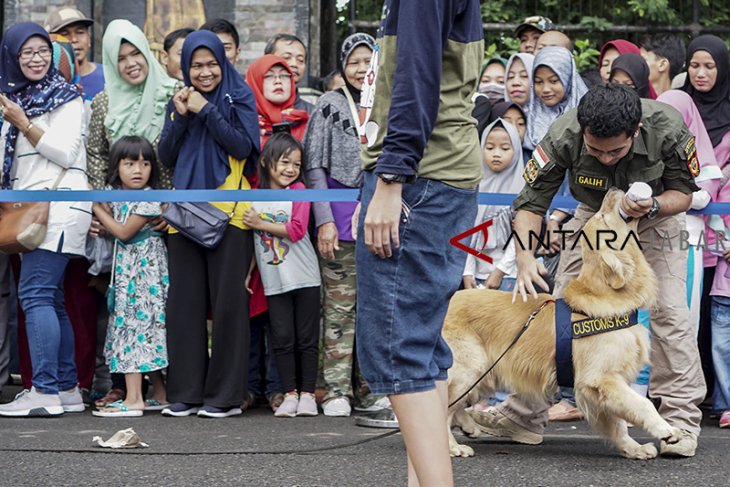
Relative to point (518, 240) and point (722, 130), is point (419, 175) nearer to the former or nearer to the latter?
point (518, 240)

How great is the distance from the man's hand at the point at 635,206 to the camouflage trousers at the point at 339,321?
2.33m

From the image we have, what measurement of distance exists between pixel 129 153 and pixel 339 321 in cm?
164

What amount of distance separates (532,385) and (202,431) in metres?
1.86

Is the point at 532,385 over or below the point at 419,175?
below

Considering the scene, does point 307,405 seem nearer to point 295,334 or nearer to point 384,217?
point 295,334

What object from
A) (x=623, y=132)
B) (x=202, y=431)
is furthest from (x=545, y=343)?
(x=202, y=431)

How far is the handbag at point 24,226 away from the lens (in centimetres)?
703

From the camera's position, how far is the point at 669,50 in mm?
8086

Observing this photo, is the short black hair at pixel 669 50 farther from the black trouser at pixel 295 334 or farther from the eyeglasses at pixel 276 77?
the black trouser at pixel 295 334

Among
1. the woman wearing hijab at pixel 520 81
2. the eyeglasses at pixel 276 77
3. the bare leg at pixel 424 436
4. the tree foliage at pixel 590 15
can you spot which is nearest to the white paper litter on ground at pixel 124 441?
the bare leg at pixel 424 436

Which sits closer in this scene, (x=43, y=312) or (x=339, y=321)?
(x=43, y=312)

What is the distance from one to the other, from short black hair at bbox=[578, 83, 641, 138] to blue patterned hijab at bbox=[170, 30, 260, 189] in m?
2.63

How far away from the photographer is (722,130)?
7.17m

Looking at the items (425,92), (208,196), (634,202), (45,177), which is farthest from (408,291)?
(45,177)
